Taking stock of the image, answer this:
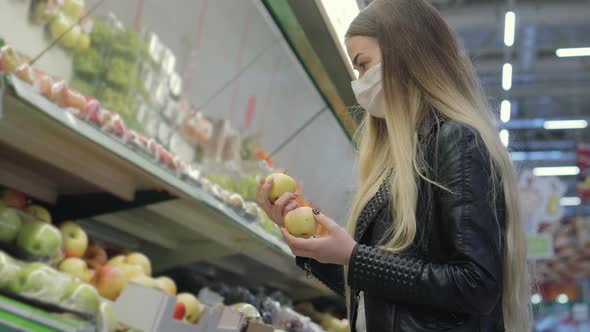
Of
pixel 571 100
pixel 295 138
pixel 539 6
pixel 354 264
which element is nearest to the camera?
pixel 354 264

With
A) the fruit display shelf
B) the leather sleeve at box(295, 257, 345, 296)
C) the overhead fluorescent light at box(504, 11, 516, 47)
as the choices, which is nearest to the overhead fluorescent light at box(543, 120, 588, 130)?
the overhead fluorescent light at box(504, 11, 516, 47)

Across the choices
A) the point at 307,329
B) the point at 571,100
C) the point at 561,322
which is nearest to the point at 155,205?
the point at 307,329

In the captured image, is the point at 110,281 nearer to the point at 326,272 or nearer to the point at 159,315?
the point at 159,315

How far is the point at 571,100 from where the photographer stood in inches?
614

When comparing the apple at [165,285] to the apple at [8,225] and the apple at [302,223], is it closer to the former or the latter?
the apple at [8,225]

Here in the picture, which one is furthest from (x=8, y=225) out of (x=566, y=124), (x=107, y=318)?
(x=566, y=124)

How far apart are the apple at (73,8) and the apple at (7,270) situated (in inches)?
30.1

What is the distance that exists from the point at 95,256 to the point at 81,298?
66cm

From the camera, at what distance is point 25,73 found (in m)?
1.77

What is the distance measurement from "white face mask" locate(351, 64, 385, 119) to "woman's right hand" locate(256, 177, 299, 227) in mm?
259

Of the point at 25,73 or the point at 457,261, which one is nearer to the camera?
the point at 457,261

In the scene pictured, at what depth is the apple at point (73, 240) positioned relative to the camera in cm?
227

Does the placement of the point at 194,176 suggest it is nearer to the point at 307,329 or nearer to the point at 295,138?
the point at 307,329

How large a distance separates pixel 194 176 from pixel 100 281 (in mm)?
457
